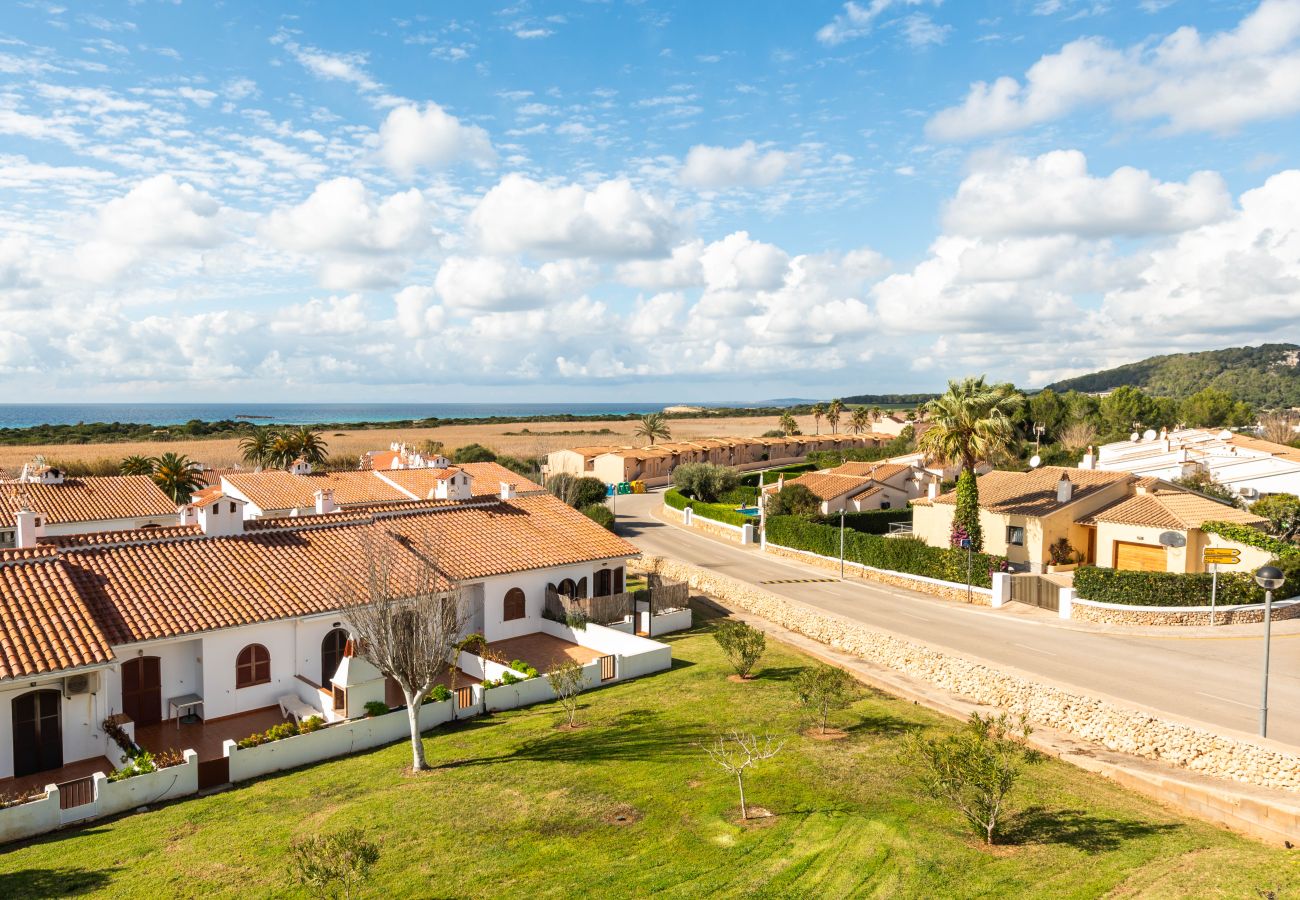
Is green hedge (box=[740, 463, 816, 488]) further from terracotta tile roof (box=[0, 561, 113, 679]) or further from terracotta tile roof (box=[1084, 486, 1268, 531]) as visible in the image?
terracotta tile roof (box=[0, 561, 113, 679])

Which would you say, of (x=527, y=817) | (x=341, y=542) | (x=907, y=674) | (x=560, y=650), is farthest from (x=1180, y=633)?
(x=341, y=542)

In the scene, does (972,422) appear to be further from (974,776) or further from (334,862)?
(334,862)

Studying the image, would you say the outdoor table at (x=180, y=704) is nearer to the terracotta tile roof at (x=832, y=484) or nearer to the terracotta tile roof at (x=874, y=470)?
the terracotta tile roof at (x=832, y=484)

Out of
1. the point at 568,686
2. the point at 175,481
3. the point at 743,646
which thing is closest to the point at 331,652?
the point at 568,686

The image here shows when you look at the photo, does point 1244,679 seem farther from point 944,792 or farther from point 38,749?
point 38,749

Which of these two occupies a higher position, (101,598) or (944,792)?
(101,598)

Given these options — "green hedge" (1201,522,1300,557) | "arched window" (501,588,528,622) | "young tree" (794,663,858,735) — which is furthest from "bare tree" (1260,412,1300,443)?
"arched window" (501,588,528,622)
